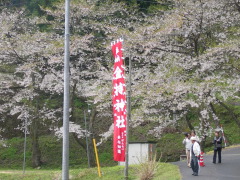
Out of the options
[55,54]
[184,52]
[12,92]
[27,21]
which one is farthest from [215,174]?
[27,21]

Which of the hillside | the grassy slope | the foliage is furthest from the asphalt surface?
the hillside

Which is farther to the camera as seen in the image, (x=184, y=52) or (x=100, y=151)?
(x=100, y=151)

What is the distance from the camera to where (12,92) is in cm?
2503

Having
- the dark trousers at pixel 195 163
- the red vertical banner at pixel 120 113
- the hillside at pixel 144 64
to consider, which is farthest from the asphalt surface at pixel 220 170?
the red vertical banner at pixel 120 113

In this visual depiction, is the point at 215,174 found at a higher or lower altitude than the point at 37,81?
lower

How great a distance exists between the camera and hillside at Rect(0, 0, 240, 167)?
679 inches

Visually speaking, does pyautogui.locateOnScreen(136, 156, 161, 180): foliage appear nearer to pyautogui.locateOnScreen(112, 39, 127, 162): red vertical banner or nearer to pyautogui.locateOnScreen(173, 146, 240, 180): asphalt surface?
pyautogui.locateOnScreen(112, 39, 127, 162): red vertical banner

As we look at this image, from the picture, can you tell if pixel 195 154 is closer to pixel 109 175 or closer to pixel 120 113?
pixel 120 113

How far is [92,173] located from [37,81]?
9.45m

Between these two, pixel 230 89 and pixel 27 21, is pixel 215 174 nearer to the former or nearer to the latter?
pixel 230 89

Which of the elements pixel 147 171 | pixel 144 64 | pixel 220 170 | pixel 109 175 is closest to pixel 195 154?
pixel 147 171

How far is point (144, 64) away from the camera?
22359 mm

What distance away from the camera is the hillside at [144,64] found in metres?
17.2

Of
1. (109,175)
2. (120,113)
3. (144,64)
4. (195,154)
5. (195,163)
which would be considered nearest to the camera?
(195,154)
